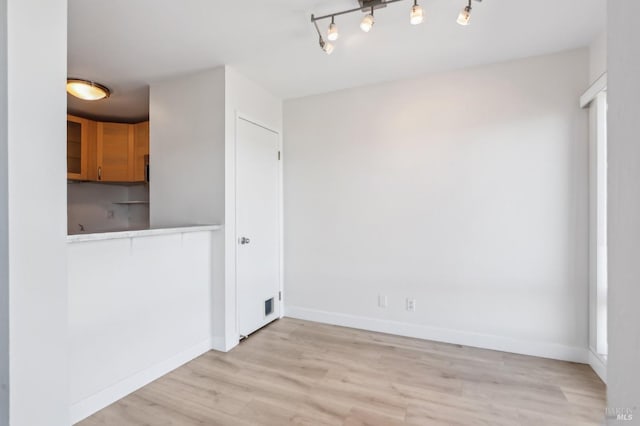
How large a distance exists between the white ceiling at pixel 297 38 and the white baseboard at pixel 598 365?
2.37 m

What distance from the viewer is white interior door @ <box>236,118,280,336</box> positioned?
2820 mm

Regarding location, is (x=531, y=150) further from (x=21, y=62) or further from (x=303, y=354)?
(x=21, y=62)

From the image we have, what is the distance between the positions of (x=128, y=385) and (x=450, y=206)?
2.88m

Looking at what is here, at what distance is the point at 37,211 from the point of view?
→ 3.34 ft

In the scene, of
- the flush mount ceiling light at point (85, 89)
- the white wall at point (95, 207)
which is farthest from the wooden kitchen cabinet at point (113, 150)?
the flush mount ceiling light at point (85, 89)

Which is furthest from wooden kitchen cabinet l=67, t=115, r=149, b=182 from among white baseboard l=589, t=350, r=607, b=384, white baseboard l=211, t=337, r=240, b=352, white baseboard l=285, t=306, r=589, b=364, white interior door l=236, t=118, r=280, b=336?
white baseboard l=589, t=350, r=607, b=384

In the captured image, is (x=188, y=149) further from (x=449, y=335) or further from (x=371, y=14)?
(x=449, y=335)

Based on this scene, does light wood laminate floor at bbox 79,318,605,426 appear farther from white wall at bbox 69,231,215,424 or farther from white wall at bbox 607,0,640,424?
white wall at bbox 607,0,640,424

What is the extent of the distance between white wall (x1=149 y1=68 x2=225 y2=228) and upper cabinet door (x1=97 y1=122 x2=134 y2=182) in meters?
1.39

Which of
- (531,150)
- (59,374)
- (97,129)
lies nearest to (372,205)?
(531,150)

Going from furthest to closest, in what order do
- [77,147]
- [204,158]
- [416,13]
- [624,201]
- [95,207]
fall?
[95,207] → [77,147] → [204,158] → [416,13] → [624,201]

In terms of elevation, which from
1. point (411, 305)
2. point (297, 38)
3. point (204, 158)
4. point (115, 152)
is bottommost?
point (411, 305)

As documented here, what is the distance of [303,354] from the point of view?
2531 mm

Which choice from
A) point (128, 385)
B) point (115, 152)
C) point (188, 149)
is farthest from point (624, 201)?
point (115, 152)
